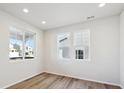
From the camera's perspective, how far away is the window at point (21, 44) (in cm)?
327

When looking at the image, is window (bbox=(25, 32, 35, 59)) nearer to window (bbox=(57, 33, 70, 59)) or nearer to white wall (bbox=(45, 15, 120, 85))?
window (bbox=(57, 33, 70, 59))

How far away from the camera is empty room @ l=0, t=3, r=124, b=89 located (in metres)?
2.80

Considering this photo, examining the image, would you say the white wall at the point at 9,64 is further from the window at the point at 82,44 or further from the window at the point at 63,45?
the window at the point at 82,44

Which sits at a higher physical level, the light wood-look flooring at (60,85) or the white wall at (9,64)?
the white wall at (9,64)

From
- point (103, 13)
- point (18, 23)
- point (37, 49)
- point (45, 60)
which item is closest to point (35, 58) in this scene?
point (37, 49)

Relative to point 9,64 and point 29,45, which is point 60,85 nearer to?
point 9,64

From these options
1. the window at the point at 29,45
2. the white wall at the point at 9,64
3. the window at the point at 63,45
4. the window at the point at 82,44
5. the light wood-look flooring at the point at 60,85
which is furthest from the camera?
the window at the point at 63,45

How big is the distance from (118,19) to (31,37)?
377cm

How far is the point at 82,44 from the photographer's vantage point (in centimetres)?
394

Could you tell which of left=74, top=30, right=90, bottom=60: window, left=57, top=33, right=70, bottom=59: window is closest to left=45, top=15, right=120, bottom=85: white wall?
left=74, top=30, right=90, bottom=60: window

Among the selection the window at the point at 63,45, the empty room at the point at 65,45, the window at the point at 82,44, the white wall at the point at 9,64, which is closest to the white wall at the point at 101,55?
the empty room at the point at 65,45

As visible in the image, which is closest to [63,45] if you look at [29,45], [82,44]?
[82,44]
